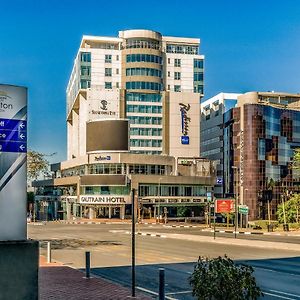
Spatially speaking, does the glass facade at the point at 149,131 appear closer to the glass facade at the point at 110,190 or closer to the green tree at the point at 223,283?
the glass facade at the point at 110,190

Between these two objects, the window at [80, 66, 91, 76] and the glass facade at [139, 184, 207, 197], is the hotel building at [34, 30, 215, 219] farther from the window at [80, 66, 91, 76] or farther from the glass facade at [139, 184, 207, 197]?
the glass facade at [139, 184, 207, 197]

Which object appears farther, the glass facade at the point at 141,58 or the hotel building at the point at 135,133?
the glass facade at the point at 141,58

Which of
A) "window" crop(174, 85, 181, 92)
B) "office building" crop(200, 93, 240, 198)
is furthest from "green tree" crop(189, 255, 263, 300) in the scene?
"office building" crop(200, 93, 240, 198)

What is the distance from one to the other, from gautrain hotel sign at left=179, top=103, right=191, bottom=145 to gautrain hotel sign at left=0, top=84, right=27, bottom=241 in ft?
339

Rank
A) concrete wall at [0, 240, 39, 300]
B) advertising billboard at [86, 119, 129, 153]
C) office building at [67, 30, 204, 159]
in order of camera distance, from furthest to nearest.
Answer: office building at [67, 30, 204, 159] → advertising billboard at [86, 119, 129, 153] → concrete wall at [0, 240, 39, 300]

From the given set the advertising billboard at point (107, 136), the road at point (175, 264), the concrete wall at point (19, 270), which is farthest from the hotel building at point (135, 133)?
the concrete wall at point (19, 270)

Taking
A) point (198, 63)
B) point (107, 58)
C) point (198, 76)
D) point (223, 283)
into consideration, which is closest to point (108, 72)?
point (107, 58)

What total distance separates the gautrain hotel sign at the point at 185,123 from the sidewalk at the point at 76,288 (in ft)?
308

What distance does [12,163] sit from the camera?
11180mm

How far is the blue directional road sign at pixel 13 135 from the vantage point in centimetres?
1109

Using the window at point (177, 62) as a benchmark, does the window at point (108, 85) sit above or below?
below

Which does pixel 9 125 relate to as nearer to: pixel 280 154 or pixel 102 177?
pixel 102 177

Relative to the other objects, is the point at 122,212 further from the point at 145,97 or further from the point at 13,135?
the point at 13,135

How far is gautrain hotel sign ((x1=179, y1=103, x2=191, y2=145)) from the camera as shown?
374 feet
